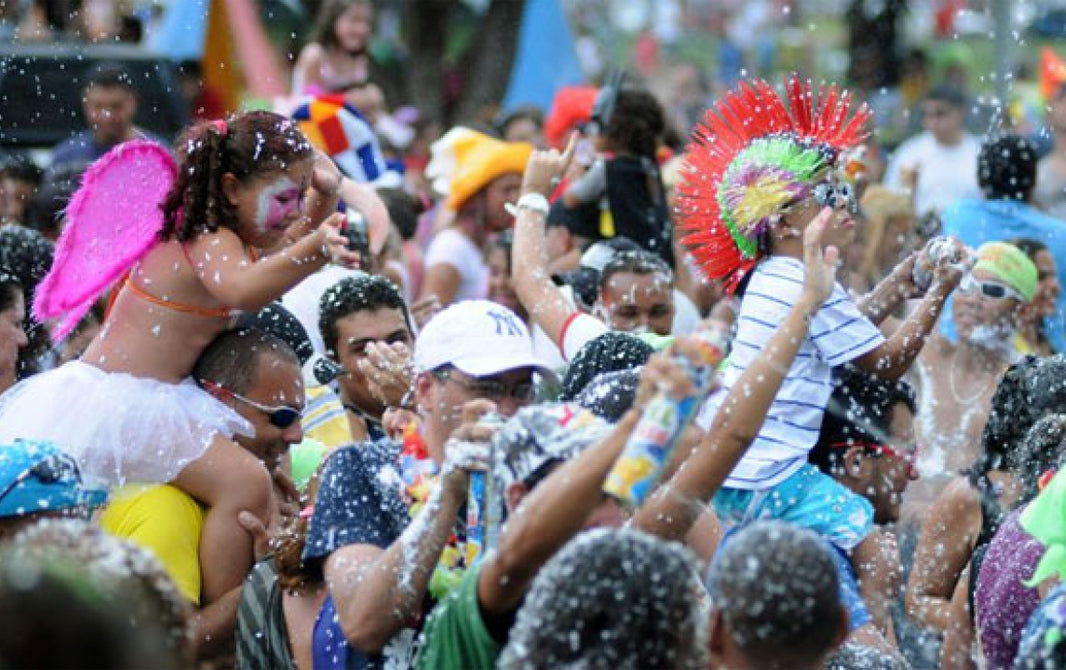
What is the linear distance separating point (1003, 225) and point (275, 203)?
399 centimetres

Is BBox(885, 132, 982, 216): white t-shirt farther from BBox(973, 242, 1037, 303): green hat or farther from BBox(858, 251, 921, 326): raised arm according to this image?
BBox(858, 251, 921, 326): raised arm

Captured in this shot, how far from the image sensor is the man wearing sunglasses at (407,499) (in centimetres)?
401

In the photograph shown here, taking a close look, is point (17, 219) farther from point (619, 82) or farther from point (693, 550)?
point (693, 550)

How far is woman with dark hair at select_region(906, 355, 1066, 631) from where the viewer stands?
5.68 metres

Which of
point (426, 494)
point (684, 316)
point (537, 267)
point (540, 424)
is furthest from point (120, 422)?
point (684, 316)

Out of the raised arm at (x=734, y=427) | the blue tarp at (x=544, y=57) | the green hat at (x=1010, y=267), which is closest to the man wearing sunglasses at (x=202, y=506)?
the raised arm at (x=734, y=427)

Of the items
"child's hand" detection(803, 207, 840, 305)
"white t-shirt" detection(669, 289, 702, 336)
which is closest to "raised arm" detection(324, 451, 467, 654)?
"child's hand" detection(803, 207, 840, 305)

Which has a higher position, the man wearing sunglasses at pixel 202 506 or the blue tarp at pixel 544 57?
the man wearing sunglasses at pixel 202 506

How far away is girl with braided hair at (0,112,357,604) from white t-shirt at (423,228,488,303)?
3.71 meters

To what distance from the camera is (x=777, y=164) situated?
577cm

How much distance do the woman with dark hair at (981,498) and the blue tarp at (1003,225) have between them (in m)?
2.48

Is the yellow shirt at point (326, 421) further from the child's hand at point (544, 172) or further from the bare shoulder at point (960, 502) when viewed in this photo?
the bare shoulder at point (960, 502)

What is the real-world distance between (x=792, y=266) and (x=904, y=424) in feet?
2.97

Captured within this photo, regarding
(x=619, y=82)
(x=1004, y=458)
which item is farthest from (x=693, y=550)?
(x=619, y=82)
